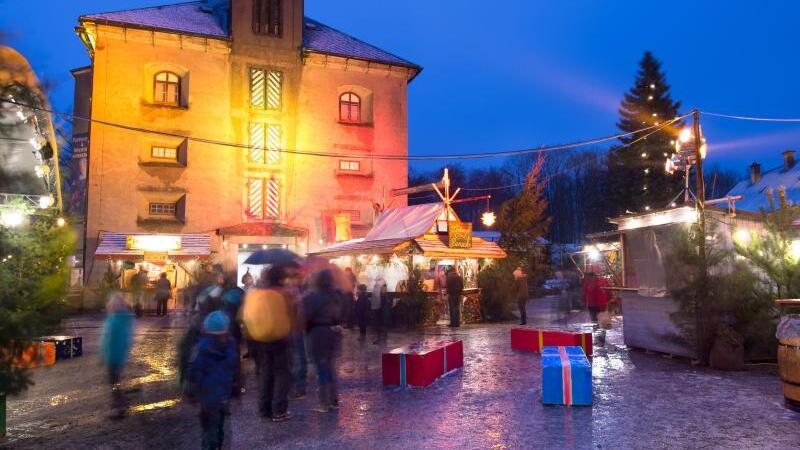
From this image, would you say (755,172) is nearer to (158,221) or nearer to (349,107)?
(349,107)

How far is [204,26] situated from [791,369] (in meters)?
26.6

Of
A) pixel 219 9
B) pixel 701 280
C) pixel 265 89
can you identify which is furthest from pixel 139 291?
pixel 701 280

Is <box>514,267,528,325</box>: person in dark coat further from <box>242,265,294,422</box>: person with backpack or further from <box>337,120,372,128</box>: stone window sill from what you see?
<box>337,120,372,128</box>: stone window sill

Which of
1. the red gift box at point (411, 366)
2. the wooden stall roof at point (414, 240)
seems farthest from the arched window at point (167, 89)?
the red gift box at point (411, 366)

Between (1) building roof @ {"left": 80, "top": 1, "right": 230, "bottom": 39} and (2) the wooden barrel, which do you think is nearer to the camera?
(2) the wooden barrel

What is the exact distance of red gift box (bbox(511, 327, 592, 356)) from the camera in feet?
38.7

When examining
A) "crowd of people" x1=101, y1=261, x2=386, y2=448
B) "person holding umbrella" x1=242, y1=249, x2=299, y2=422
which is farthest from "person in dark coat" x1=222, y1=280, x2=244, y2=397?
"person holding umbrella" x1=242, y1=249, x2=299, y2=422

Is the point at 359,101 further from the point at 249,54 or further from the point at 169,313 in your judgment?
the point at 169,313

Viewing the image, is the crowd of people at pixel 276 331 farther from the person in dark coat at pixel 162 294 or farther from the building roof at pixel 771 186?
the building roof at pixel 771 186

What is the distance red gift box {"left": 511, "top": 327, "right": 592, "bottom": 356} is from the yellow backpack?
6455 millimetres

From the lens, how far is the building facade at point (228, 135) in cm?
2527

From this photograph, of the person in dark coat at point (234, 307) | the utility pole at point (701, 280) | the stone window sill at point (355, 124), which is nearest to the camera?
the person in dark coat at point (234, 307)

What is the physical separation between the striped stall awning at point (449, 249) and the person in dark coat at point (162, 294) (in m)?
10.1

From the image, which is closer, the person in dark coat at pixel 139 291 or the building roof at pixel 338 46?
the person in dark coat at pixel 139 291
